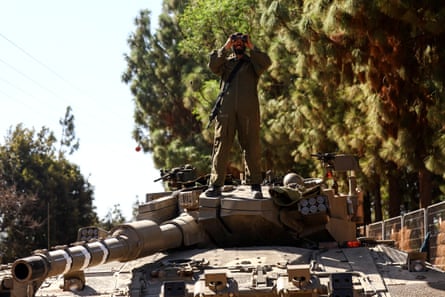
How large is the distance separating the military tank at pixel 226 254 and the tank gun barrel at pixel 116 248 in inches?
0.6

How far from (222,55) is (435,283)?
586 centimetres

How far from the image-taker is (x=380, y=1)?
2747 cm

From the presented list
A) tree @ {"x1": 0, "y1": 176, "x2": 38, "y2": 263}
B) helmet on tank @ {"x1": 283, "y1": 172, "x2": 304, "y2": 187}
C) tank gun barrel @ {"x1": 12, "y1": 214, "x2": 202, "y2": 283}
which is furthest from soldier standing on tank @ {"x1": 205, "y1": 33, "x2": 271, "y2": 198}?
tree @ {"x1": 0, "y1": 176, "x2": 38, "y2": 263}

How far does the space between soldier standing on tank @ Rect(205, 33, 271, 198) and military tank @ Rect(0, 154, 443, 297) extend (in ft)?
1.22

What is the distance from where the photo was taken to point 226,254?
1538cm

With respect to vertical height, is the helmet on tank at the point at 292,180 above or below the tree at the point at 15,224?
below

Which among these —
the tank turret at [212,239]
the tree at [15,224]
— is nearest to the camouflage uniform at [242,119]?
the tank turret at [212,239]

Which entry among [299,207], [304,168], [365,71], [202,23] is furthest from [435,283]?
[202,23]

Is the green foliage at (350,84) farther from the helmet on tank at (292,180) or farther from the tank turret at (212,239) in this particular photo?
the helmet on tank at (292,180)

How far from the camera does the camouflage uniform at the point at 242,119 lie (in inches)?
671

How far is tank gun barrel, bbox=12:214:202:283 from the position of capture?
12023 millimetres

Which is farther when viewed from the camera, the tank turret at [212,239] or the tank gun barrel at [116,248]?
the tank turret at [212,239]

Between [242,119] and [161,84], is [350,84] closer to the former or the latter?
[242,119]

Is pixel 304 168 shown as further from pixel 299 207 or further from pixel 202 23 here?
pixel 299 207
